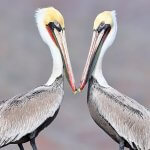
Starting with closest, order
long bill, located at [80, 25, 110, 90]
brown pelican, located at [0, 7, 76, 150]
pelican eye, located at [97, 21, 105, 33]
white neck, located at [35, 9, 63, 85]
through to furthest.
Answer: brown pelican, located at [0, 7, 76, 150], white neck, located at [35, 9, 63, 85], long bill, located at [80, 25, 110, 90], pelican eye, located at [97, 21, 105, 33]

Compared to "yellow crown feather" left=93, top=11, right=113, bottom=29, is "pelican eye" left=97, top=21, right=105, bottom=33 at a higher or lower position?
lower

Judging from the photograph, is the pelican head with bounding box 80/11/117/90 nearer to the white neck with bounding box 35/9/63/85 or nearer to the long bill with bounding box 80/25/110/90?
the long bill with bounding box 80/25/110/90

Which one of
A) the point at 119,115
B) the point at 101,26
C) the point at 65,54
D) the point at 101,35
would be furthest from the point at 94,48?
the point at 119,115

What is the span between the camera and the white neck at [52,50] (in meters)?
23.6

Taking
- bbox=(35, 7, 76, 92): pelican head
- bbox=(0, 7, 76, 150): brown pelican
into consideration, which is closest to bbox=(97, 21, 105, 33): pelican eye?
bbox=(35, 7, 76, 92): pelican head

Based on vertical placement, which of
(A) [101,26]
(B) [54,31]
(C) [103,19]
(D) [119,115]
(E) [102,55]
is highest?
(B) [54,31]

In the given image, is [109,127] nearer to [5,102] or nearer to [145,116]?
[145,116]

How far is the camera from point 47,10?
24.8m

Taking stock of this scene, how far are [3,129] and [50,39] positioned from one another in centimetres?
302

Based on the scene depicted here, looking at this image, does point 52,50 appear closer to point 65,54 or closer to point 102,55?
point 65,54

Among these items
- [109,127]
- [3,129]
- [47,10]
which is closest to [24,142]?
[3,129]

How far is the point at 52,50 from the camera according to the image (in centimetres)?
2441

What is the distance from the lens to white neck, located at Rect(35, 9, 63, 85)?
23.6 meters

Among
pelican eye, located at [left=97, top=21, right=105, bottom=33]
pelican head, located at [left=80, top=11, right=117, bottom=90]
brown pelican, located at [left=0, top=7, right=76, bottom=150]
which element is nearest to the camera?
brown pelican, located at [left=0, top=7, right=76, bottom=150]
